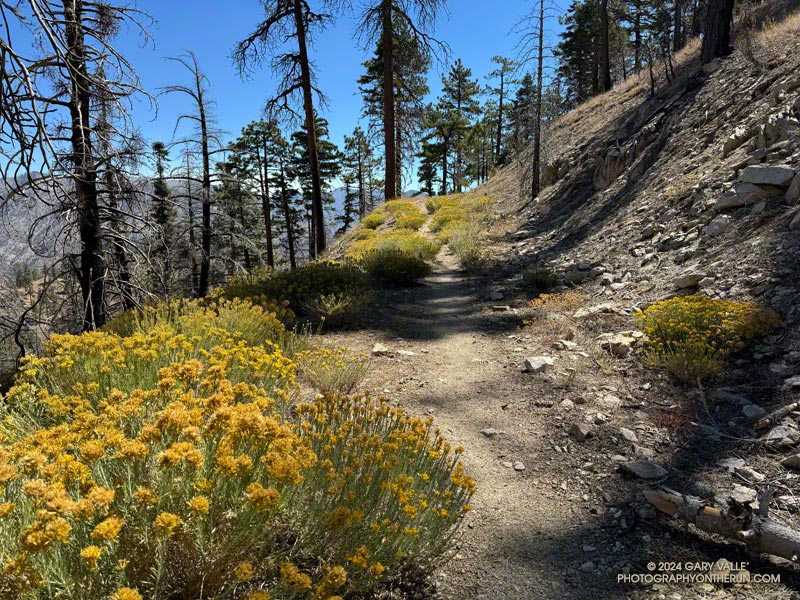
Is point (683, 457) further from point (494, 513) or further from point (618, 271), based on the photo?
point (618, 271)

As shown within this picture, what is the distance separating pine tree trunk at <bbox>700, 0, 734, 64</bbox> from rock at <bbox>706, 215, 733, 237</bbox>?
8481 mm

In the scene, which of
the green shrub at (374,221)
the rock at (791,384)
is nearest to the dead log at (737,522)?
the rock at (791,384)

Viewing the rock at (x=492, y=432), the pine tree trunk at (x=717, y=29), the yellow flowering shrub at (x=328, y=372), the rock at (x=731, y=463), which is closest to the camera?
the rock at (x=731, y=463)

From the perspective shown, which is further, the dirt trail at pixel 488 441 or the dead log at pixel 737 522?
the dirt trail at pixel 488 441

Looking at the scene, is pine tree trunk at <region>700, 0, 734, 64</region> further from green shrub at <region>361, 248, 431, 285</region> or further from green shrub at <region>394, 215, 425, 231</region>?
green shrub at <region>361, 248, 431, 285</region>

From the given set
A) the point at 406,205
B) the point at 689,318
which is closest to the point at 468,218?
the point at 406,205

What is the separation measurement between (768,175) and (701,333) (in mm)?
3331

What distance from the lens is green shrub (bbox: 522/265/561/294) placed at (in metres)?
7.94

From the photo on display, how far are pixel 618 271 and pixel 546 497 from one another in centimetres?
525

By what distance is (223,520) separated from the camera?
1841mm

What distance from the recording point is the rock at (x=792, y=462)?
2750 mm

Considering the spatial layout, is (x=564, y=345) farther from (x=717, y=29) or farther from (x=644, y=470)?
(x=717, y=29)

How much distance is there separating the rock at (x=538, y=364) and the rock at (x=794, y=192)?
381cm

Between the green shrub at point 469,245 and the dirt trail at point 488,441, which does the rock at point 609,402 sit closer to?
the dirt trail at point 488,441
